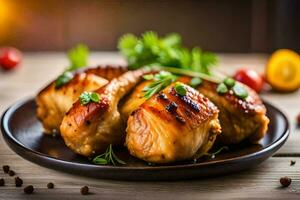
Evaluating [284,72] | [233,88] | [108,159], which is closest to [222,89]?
[233,88]

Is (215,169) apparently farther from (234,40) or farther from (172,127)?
(234,40)

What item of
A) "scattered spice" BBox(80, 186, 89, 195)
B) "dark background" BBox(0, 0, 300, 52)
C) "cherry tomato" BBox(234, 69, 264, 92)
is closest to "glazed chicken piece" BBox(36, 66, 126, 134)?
"scattered spice" BBox(80, 186, 89, 195)

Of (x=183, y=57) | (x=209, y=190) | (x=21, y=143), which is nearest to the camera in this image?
(x=209, y=190)

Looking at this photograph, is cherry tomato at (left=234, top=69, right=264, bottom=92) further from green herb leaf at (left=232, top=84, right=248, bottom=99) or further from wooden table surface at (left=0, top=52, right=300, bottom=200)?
green herb leaf at (left=232, top=84, right=248, bottom=99)

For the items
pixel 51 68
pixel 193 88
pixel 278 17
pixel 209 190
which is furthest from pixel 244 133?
pixel 278 17

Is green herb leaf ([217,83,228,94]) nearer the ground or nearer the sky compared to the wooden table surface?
nearer the sky

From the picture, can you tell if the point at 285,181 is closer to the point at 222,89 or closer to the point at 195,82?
the point at 222,89

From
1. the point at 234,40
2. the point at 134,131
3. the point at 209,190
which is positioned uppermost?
the point at 134,131
